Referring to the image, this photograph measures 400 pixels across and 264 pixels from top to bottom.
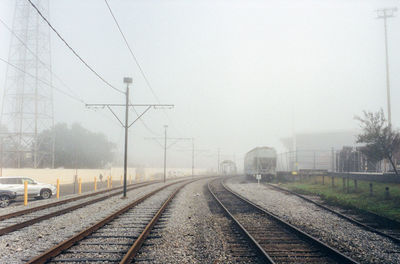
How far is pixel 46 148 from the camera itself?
5900cm

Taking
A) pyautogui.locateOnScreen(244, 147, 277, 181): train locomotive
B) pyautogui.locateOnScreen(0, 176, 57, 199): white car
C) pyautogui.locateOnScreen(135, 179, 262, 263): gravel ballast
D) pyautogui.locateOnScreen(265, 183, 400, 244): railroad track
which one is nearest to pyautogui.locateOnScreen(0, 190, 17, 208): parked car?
pyautogui.locateOnScreen(0, 176, 57, 199): white car

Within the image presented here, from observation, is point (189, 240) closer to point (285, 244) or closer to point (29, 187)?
point (285, 244)

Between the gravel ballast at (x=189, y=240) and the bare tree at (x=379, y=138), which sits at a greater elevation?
the bare tree at (x=379, y=138)

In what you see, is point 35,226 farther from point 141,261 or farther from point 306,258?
point 306,258

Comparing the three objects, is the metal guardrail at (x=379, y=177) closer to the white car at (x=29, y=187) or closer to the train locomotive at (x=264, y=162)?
the train locomotive at (x=264, y=162)

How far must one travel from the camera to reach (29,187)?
2075 cm

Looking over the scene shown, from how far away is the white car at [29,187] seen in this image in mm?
19547

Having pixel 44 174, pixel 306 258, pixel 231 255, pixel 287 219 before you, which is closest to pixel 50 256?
pixel 231 255

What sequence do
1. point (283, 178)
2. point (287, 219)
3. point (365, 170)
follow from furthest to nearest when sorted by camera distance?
point (283, 178) < point (365, 170) < point (287, 219)

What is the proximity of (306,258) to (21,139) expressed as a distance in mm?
37006

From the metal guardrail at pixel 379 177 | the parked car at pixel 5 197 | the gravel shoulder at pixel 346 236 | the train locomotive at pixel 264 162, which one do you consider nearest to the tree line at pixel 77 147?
the train locomotive at pixel 264 162

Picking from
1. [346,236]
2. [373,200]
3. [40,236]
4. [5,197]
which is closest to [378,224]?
[346,236]

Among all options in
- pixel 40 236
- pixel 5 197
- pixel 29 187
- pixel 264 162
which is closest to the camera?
pixel 40 236

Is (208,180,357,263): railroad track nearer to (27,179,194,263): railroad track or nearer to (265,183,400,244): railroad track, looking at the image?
(265,183,400,244): railroad track
